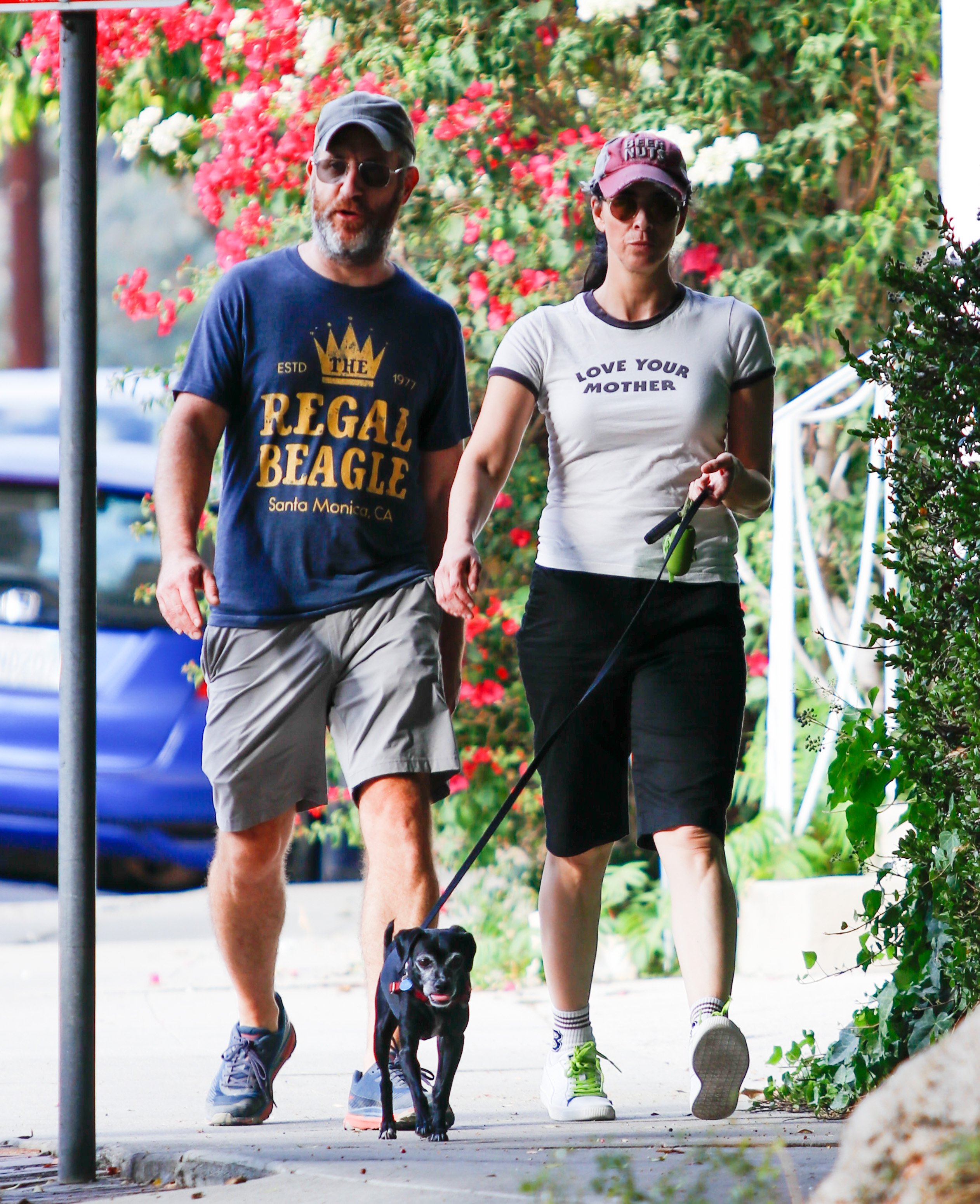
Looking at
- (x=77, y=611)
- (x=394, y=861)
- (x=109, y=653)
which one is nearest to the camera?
(x=77, y=611)

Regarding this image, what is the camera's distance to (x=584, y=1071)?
3.25 metres

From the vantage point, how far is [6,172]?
592 inches

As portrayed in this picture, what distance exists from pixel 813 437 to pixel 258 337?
3.93 meters

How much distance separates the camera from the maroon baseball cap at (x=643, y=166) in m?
3.20

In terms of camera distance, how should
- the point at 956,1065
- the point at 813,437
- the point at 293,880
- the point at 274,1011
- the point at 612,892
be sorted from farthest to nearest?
the point at 293,880 → the point at 813,437 → the point at 612,892 → the point at 274,1011 → the point at 956,1065

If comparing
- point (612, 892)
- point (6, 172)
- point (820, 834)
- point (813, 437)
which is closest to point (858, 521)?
point (813, 437)

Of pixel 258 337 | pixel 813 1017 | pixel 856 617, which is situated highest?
pixel 258 337

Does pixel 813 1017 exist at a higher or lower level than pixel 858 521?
lower

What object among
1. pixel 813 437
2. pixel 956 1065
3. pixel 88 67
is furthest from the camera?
pixel 813 437

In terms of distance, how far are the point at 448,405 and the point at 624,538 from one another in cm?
53

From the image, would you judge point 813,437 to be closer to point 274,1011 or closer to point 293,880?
point 274,1011

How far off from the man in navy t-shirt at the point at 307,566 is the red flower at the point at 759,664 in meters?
3.24

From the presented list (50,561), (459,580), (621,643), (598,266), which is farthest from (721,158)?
(50,561)

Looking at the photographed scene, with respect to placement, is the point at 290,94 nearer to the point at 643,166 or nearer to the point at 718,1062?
the point at 643,166
